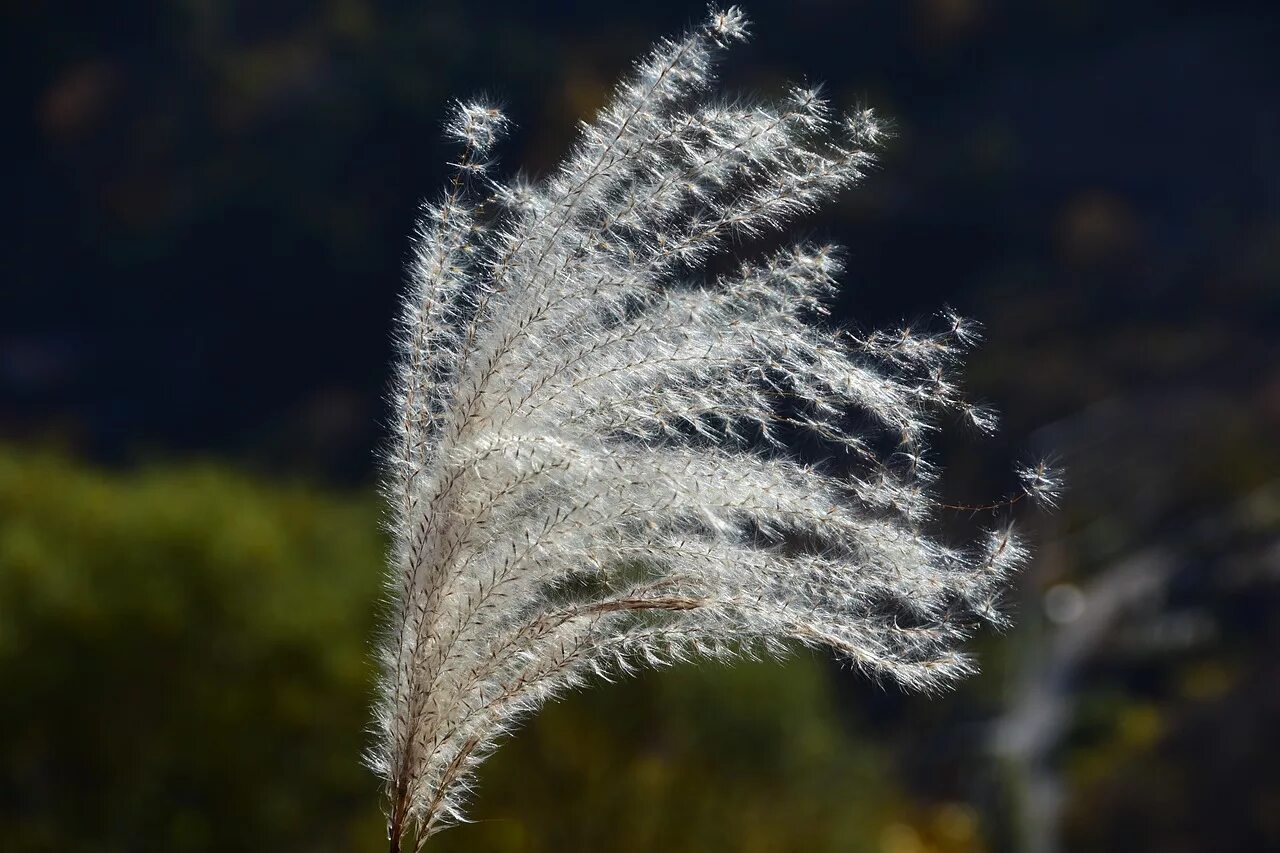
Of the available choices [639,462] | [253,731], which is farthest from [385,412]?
[253,731]

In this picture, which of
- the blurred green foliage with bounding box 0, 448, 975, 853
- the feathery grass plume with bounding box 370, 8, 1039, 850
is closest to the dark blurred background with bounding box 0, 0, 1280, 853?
the blurred green foliage with bounding box 0, 448, 975, 853

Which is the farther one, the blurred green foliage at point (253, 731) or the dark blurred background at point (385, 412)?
→ the dark blurred background at point (385, 412)

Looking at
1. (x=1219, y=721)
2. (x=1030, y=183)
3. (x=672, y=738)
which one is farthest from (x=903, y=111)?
(x=672, y=738)

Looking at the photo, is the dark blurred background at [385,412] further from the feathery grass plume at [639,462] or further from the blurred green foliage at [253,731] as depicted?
the feathery grass plume at [639,462]

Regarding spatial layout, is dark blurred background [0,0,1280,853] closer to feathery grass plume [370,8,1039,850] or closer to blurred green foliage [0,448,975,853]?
blurred green foliage [0,448,975,853]

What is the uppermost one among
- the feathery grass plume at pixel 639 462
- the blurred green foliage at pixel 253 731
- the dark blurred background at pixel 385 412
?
the dark blurred background at pixel 385 412

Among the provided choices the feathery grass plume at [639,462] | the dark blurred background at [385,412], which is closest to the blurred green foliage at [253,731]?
the dark blurred background at [385,412]

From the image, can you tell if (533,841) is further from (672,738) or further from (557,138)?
(557,138)

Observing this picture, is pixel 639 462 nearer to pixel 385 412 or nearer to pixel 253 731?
pixel 385 412
